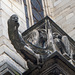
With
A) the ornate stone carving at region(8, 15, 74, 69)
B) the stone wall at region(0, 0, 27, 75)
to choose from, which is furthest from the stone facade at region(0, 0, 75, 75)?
the ornate stone carving at region(8, 15, 74, 69)

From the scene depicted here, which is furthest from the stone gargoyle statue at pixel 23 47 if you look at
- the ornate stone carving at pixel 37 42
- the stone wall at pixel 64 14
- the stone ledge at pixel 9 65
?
the stone wall at pixel 64 14

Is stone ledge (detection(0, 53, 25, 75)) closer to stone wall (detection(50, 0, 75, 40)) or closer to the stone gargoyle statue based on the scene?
the stone gargoyle statue

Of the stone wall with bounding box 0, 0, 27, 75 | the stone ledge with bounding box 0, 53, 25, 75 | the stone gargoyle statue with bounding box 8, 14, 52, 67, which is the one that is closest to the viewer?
the stone gargoyle statue with bounding box 8, 14, 52, 67

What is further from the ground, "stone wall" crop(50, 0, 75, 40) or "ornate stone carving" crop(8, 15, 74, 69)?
"stone wall" crop(50, 0, 75, 40)

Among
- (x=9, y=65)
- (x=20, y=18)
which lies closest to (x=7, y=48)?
(x=9, y=65)

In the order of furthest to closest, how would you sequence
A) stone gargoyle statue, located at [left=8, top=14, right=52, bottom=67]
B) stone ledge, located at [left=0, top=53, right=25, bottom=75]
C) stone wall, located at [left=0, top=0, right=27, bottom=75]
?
stone wall, located at [left=0, top=0, right=27, bottom=75], stone ledge, located at [left=0, top=53, right=25, bottom=75], stone gargoyle statue, located at [left=8, top=14, right=52, bottom=67]

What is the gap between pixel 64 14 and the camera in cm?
752

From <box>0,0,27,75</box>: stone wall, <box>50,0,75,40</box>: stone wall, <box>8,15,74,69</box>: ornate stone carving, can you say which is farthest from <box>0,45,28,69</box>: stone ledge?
<box>50,0,75,40</box>: stone wall

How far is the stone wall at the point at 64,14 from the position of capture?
23.7ft

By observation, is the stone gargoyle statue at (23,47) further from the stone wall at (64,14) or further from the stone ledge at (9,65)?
the stone wall at (64,14)

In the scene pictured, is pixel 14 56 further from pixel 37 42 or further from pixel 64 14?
pixel 64 14

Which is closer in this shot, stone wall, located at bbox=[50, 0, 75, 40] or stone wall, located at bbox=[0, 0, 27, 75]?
stone wall, located at bbox=[0, 0, 27, 75]

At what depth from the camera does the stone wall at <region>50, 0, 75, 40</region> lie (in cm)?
723

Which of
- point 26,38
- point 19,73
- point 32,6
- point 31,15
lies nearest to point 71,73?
point 19,73
